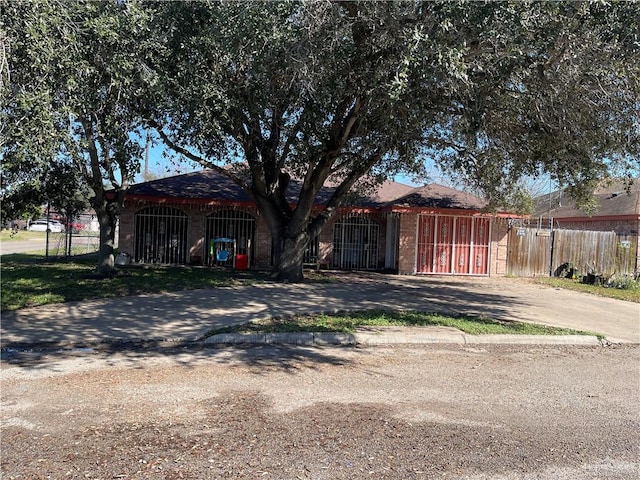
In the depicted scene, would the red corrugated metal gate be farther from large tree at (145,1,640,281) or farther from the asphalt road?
the asphalt road

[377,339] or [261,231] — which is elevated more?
[261,231]

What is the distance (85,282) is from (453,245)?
13225 mm

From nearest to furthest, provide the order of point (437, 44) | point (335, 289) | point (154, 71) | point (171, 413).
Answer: point (171, 413), point (437, 44), point (154, 71), point (335, 289)

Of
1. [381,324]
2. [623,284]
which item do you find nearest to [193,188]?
[381,324]

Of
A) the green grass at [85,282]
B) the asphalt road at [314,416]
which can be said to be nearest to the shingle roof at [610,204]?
the green grass at [85,282]

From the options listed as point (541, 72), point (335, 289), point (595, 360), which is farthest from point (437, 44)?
point (335, 289)

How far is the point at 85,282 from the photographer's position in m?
13.2

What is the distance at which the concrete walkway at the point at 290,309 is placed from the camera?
8320mm

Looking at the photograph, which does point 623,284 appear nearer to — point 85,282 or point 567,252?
point 567,252

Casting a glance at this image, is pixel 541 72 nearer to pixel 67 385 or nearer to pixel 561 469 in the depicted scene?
pixel 561 469

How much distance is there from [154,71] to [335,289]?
7.21 m

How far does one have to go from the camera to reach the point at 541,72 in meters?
8.30

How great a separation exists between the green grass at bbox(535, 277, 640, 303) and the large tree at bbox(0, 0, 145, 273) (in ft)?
45.6

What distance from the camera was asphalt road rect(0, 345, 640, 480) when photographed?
3.83 metres
